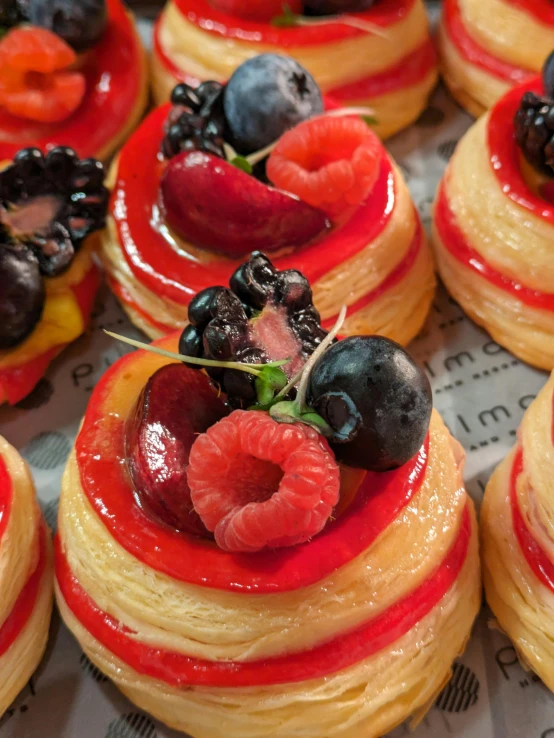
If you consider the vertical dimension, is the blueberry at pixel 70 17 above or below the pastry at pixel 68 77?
above

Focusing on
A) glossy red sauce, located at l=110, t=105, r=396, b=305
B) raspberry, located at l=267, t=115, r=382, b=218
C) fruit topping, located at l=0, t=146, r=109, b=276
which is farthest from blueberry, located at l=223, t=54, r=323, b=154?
fruit topping, located at l=0, t=146, r=109, b=276

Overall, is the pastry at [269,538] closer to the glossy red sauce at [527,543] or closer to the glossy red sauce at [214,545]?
the glossy red sauce at [214,545]

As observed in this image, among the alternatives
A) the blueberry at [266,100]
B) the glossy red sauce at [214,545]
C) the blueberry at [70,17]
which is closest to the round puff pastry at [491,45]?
the blueberry at [266,100]

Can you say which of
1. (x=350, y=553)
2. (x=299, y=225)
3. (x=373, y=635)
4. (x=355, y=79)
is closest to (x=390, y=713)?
(x=373, y=635)

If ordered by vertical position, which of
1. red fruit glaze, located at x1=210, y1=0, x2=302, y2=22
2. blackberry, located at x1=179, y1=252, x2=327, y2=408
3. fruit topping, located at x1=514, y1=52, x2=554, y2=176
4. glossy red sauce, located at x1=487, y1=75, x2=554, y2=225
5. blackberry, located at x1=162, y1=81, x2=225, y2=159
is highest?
fruit topping, located at x1=514, y1=52, x2=554, y2=176

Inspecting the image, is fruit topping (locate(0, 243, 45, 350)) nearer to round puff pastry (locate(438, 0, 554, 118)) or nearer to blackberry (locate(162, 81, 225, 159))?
blackberry (locate(162, 81, 225, 159))

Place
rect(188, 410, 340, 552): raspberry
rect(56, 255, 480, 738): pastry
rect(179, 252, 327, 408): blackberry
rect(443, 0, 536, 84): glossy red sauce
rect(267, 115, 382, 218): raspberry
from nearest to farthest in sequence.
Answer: rect(188, 410, 340, 552): raspberry, rect(56, 255, 480, 738): pastry, rect(179, 252, 327, 408): blackberry, rect(267, 115, 382, 218): raspberry, rect(443, 0, 536, 84): glossy red sauce

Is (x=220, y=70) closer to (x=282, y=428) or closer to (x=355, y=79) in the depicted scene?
(x=355, y=79)
